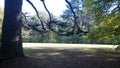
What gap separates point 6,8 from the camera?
44.5 ft

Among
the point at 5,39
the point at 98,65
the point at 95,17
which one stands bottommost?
the point at 98,65

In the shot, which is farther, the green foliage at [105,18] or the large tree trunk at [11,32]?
the green foliage at [105,18]

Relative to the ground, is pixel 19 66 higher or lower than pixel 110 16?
lower

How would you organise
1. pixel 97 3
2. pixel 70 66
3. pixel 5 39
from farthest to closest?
pixel 97 3
pixel 5 39
pixel 70 66

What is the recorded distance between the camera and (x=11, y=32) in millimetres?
13320

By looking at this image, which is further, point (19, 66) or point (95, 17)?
point (95, 17)

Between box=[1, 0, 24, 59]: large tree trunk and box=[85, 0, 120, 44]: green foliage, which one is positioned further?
Result: box=[85, 0, 120, 44]: green foliage

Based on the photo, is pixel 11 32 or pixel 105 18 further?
pixel 105 18

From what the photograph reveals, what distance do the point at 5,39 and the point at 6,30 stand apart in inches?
16.2

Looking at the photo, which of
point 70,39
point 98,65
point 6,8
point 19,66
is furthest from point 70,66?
point 70,39

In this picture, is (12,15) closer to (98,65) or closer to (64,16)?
(98,65)

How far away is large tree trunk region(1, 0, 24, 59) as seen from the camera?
523 inches

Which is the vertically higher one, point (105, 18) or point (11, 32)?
point (105, 18)

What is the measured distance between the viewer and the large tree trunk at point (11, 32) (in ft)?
43.5
